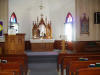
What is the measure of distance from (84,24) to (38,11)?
11.3 ft

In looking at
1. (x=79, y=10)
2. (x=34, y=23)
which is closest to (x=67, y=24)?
(x=79, y=10)

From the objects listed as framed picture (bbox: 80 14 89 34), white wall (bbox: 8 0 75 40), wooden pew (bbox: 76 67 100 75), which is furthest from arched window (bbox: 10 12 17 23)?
wooden pew (bbox: 76 67 100 75)

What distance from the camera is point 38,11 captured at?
10406mm

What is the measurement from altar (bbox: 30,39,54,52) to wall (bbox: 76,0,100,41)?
6.21 ft

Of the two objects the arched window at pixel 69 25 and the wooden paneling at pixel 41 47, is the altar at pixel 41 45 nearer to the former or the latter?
the wooden paneling at pixel 41 47

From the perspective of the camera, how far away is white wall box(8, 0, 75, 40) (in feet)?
33.6

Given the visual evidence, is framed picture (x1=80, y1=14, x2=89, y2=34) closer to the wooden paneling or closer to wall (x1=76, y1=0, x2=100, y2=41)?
wall (x1=76, y1=0, x2=100, y2=41)

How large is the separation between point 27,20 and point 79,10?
3.75 metres

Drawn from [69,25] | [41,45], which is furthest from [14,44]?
[69,25]

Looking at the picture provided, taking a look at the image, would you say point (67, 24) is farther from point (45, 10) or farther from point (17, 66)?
point (17, 66)

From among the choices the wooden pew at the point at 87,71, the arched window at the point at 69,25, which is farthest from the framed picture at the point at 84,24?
the wooden pew at the point at 87,71

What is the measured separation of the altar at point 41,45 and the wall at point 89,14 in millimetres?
1894

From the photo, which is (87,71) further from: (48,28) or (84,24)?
(48,28)

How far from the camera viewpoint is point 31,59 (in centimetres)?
718
